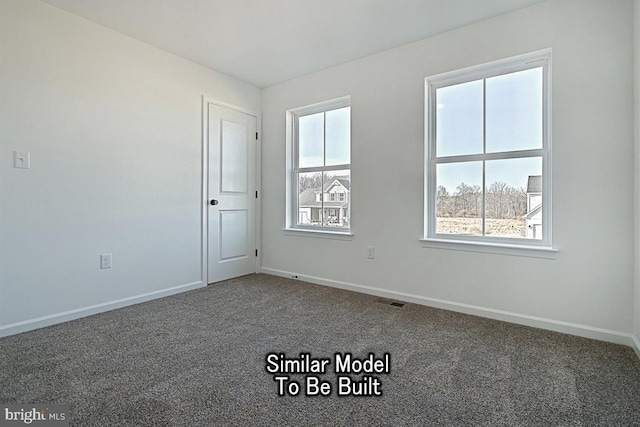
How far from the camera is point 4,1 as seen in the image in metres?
2.30

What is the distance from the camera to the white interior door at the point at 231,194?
3775 mm

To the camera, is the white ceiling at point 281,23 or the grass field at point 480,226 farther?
the grass field at point 480,226

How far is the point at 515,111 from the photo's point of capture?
264 cm

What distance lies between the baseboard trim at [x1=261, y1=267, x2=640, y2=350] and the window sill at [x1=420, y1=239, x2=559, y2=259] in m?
0.49

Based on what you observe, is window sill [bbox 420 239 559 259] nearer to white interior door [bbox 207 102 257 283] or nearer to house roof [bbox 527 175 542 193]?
house roof [bbox 527 175 542 193]

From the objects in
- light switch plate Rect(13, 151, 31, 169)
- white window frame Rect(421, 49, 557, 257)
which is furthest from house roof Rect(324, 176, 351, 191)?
light switch plate Rect(13, 151, 31, 169)

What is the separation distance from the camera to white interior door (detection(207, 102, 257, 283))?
3.78 meters

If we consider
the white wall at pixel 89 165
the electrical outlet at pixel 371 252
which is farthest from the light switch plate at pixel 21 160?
the electrical outlet at pixel 371 252

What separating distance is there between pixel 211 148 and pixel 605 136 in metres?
3.59

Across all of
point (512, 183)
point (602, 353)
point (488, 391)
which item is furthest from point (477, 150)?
point (488, 391)

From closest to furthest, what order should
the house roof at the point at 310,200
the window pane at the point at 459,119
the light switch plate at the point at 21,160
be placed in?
the light switch plate at the point at 21,160
the window pane at the point at 459,119
the house roof at the point at 310,200

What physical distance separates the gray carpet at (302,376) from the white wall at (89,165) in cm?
39

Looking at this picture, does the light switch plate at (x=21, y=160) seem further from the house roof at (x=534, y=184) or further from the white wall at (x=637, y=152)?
the white wall at (x=637, y=152)

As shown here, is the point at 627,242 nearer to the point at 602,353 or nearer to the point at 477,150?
the point at 602,353
